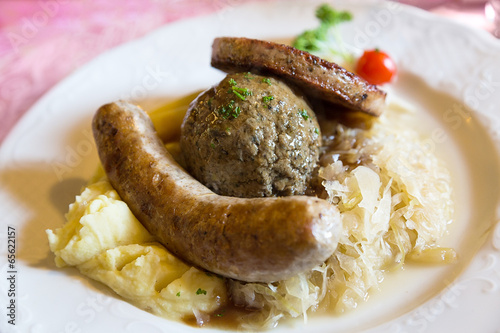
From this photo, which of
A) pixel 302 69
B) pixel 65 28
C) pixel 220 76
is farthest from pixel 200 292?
pixel 65 28

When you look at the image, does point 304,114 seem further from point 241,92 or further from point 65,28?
point 65,28

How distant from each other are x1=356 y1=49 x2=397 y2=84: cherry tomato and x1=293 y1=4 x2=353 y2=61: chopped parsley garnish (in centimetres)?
40

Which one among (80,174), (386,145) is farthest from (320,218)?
(80,174)

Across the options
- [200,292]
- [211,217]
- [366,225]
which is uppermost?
[211,217]

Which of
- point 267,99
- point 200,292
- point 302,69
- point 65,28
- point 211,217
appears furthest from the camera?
point 65,28

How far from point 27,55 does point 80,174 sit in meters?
2.87

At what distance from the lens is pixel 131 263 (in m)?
3.34

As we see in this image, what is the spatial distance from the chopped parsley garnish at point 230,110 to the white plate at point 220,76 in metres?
1.63

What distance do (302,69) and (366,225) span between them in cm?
141

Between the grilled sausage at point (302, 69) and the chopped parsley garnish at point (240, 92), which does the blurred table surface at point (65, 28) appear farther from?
the chopped parsley garnish at point (240, 92)

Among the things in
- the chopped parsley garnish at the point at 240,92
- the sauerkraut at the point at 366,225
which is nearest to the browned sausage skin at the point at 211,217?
the sauerkraut at the point at 366,225

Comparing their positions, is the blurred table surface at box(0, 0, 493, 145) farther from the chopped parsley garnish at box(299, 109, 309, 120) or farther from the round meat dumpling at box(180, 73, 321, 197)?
the chopped parsley garnish at box(299, 109, 309, 120)

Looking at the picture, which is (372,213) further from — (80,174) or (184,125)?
(80,174)

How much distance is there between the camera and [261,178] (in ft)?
12.0
